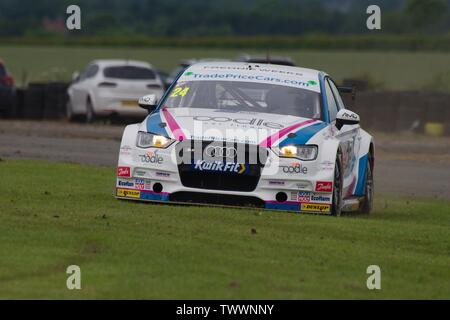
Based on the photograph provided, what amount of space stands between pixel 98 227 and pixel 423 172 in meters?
11.1

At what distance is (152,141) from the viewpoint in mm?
12688

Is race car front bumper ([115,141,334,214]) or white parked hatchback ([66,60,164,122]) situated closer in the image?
race car front bumper ([115,141,334,214])

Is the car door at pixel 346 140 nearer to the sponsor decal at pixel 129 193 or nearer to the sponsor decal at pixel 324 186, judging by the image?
the sponsor decal at pixel 324 186

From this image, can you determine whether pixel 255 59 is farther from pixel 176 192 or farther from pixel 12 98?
pixel 176 192

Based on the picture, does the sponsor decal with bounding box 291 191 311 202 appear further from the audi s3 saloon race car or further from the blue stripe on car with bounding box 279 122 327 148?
the blue stripe on car with bounding box 279 122 327 148

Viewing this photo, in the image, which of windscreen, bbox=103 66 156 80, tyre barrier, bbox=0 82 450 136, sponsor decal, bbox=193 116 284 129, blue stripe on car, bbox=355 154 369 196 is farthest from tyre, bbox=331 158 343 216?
windscreen, bbox=103 66 156 80

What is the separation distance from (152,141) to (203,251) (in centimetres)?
313

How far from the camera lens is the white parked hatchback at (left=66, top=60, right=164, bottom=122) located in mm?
31406

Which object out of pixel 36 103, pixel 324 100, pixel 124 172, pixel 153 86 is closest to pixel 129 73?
pixel 153 86

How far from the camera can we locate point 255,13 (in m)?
101

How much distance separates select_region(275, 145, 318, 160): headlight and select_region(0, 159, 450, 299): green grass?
1.82 ft

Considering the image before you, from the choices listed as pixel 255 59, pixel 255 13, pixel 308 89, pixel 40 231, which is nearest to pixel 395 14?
pixel 255 59

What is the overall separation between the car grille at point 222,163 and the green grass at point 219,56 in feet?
130
